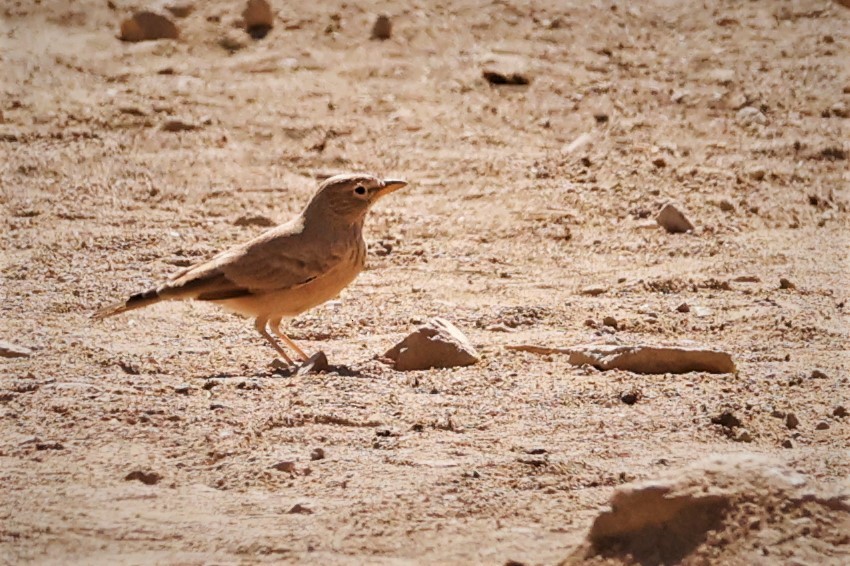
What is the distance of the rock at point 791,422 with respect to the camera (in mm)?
5900

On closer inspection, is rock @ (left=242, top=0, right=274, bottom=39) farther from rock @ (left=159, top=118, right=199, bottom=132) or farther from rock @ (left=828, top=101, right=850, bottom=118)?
rock @ (left=828, top=101, right=850, bottom=118)

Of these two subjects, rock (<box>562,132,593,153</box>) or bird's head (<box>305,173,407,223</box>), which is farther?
rock (<box>562,132,593,153</box>)

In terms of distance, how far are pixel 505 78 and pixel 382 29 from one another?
1.23 meters

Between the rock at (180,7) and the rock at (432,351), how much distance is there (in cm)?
655

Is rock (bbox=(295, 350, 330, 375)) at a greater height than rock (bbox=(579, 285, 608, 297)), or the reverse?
rock (bbox=(295, 350, 330, 375))

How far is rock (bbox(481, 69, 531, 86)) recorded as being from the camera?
11.8m

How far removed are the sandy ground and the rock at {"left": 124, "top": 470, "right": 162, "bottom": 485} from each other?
3 cm

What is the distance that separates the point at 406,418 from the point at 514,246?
3.45 m

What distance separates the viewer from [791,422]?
5906mm

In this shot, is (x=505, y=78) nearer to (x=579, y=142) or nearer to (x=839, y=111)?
(x=579, y=142)

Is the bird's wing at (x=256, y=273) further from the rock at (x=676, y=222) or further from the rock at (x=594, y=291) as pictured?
the rock at (x=676, y=222)

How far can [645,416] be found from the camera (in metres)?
6.07


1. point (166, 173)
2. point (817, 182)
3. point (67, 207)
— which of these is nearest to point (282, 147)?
point (166, 173)

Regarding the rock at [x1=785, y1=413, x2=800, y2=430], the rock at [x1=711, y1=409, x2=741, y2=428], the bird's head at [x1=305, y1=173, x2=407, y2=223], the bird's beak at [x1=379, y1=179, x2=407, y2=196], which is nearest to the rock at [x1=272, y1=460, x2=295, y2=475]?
the rock at [x1=711, y1=409, x2=741, y2=428]
